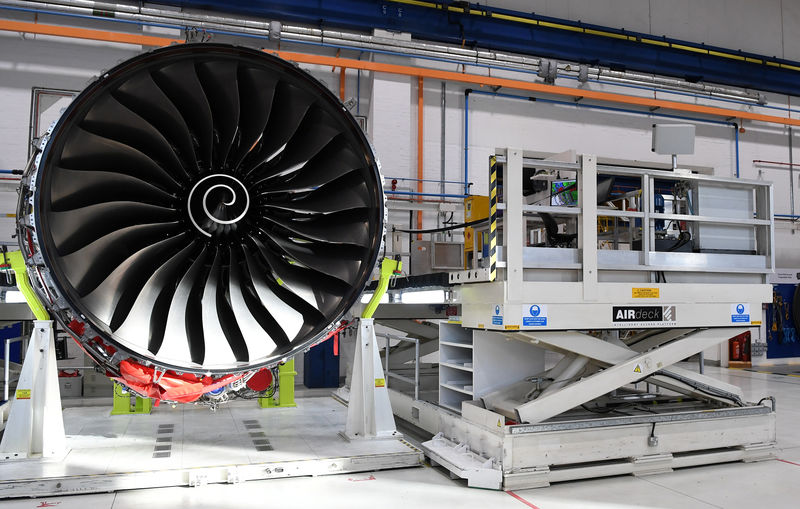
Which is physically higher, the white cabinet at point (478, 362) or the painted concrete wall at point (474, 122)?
the painted concrete wall at point (474, 122)

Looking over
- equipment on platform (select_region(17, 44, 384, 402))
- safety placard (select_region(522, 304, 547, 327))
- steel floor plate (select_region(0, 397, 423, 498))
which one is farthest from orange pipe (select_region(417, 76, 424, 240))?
equipment on platform (select_region(17, 44, 384, 402))

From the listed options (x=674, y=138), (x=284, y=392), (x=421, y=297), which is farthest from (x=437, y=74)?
(x=674, y=138)

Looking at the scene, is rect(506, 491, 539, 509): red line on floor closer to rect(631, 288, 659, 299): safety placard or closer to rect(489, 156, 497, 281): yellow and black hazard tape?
rect(489, 156, 497, 281): yellow and black hazard tape

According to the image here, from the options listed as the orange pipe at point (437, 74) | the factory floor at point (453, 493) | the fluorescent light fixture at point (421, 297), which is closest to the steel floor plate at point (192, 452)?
the factory floor at point (453, 493)

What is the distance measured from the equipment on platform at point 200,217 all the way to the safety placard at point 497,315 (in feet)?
4.06

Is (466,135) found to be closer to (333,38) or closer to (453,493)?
(333,38)

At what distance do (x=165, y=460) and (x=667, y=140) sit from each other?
385cm

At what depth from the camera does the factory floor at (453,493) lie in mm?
3588

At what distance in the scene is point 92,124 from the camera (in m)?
2.72

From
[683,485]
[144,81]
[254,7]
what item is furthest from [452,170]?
[144,81]

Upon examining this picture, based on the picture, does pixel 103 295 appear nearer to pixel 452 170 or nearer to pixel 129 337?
pixel 129 337

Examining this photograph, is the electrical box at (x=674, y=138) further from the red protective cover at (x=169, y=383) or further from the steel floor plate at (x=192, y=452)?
the red protective cover at (x=169, y=383)

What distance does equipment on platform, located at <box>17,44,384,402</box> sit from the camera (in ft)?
8.46

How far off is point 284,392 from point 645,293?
3.39 metres
